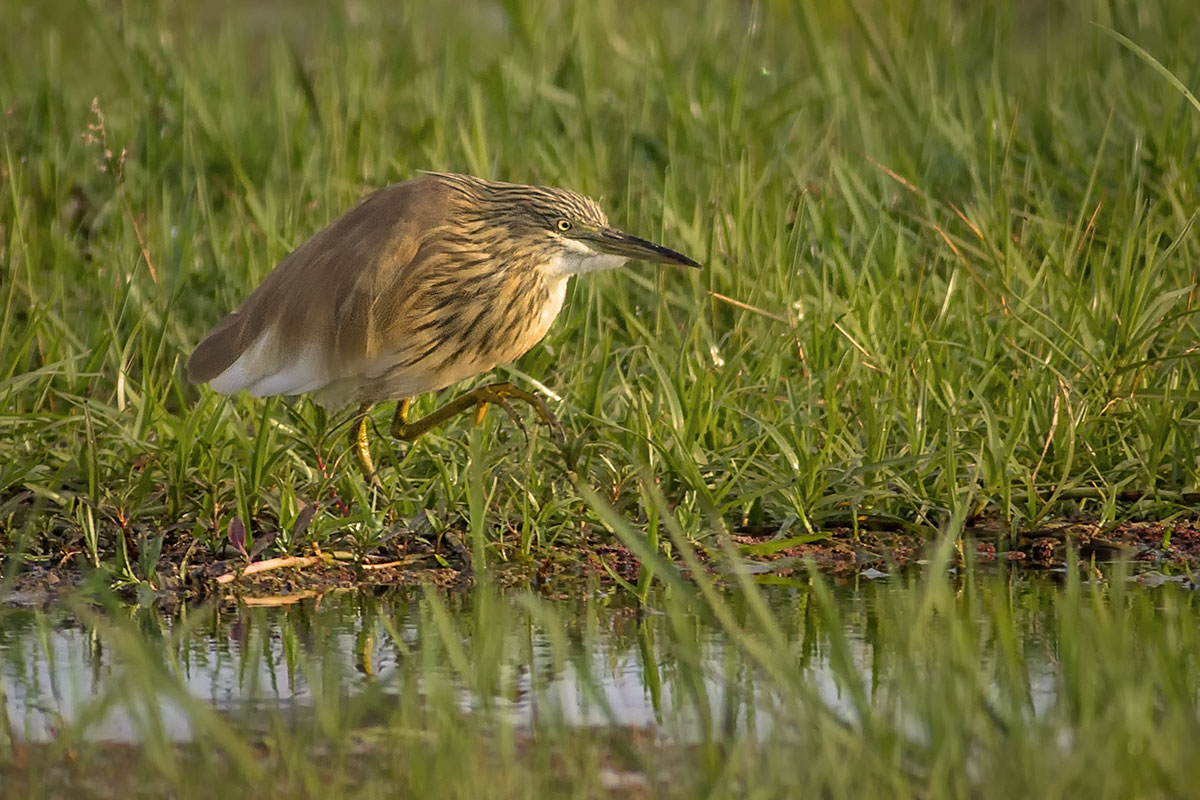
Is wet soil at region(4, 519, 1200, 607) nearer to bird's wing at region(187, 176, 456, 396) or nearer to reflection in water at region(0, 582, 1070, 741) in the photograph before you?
reflection in water at region(0, 582, 1070, 741)

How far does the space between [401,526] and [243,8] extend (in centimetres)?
701

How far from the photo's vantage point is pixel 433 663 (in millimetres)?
3293

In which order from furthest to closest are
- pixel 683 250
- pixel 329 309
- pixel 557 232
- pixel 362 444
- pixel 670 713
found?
1. pixel 683 250
2. pixel 557 232
3. pixel 362 444
4. pixel 329 309
5. pixel 670 713

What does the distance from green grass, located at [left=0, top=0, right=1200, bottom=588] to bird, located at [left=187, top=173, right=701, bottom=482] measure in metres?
0.15

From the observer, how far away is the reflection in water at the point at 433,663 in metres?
3.22

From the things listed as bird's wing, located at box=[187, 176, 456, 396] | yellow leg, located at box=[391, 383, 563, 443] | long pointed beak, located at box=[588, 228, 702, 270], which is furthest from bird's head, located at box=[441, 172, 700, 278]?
yellow leg, located at box=[391, 383, 563, 443]

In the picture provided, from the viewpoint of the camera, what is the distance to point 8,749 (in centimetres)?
320

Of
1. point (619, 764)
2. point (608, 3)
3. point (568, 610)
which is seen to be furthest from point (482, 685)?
point (608, 3)

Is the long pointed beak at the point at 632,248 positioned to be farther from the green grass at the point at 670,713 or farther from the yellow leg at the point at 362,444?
the green grass at the point at 670,713

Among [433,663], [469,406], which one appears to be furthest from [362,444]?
[433,663]

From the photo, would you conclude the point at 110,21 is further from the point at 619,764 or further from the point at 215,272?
the point at 619,764

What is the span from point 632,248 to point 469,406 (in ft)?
2.04

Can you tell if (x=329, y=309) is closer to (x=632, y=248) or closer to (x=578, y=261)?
(x=578, y=261)

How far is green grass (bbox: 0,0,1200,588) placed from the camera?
4863 mm
